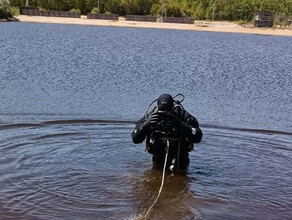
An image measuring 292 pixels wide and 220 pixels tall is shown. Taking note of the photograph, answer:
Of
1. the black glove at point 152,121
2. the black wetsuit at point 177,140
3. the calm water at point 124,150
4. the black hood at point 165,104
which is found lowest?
the calm water at point 124,150

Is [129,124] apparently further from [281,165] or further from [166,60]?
[166,60]

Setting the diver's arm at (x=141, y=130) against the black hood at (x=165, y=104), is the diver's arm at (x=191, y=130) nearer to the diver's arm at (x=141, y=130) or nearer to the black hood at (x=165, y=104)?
the black hood at (x=165, y=104)

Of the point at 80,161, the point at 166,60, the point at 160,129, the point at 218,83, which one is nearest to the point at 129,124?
Result: the point at 80,161

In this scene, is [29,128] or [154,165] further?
[29,128]

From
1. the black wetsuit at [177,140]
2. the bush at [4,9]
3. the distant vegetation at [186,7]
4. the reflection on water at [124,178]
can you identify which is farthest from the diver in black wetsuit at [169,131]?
the distant vegetation at [186,7]

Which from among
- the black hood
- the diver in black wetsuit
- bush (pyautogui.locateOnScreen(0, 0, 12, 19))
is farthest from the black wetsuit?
bush (pyautogui.locateOnScreen(0, 0, 12, 19))

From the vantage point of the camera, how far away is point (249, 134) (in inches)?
465

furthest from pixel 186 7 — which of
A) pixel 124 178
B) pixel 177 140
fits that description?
pixel 177 140

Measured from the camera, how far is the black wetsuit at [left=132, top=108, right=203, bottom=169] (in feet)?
24.0

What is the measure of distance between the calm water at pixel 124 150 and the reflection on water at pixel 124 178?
0.02 metres

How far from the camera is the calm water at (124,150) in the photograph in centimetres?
707

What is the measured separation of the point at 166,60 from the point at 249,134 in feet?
55.5

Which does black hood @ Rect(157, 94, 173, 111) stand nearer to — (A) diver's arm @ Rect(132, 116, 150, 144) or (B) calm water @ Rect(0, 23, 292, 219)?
(A) diver's arm @ Rect(132, 116, 150, 144)

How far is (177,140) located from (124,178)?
120cm
